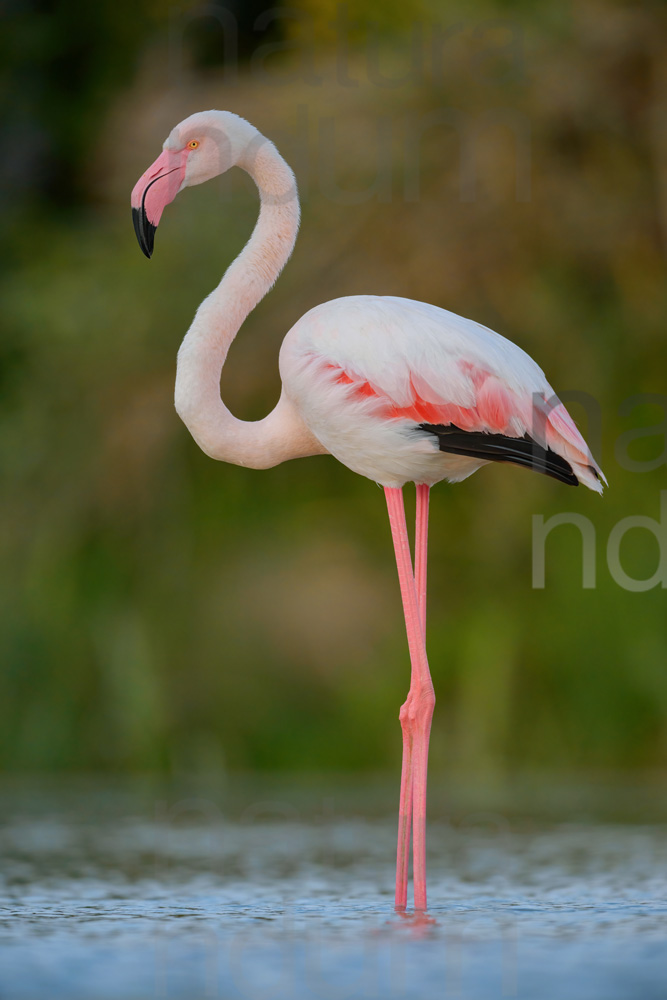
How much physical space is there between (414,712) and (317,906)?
0.81 meters

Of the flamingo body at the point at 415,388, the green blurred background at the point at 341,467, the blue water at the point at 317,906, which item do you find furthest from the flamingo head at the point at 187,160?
the green blurred background at the point at 341,467

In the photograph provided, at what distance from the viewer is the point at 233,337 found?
440 centimetres

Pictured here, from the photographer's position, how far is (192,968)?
3201 mm

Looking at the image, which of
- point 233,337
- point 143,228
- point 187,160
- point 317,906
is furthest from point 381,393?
point 317,906

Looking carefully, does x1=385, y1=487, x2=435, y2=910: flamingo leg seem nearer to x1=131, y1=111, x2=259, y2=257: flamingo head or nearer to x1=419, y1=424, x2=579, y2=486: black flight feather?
x1=419, y1=424, x2=579, y2=486: black flight feather

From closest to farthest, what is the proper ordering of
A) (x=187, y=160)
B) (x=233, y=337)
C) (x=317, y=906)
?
1. (x=317, y=906)
2. (x=233, y=337)
3. (x=187, y=160)

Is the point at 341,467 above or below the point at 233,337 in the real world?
above

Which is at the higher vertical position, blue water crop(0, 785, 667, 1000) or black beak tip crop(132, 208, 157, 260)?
black beak tip crop(132, 208, 157, 260)

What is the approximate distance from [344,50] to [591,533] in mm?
4445

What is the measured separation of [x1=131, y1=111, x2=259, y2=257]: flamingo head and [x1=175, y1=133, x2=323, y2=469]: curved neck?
0.28 feet

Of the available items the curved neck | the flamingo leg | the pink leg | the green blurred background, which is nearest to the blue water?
the flamingo leg

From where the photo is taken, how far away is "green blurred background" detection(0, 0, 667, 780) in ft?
28.3

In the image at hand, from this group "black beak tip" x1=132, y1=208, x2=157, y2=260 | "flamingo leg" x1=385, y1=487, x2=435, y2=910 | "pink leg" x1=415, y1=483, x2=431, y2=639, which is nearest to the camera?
"flamingo leg" x1=385, y1=487, x2=435, y2=910

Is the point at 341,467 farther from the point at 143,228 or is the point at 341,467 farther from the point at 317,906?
the point at 317,906
